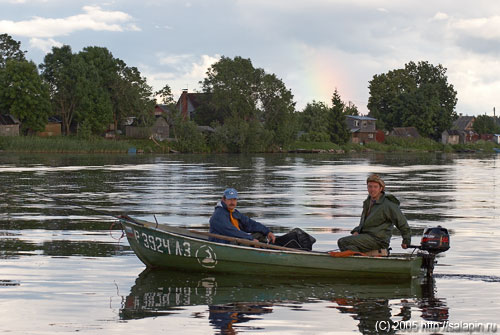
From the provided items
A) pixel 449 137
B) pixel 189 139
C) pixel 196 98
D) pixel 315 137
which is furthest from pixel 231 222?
pixel 449 137

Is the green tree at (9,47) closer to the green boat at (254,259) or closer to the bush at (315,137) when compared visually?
the bush at (315,137)

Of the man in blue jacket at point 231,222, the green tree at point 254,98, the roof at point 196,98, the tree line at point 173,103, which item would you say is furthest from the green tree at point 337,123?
the man in blue jacket at point 231,222

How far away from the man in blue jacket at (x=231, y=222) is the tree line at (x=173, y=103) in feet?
320

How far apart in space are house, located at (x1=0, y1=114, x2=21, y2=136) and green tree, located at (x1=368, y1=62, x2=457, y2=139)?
83.0m

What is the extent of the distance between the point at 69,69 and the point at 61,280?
106 m

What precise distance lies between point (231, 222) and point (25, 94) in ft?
323

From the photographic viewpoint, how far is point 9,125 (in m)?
108

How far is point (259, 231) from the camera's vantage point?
51.0ft

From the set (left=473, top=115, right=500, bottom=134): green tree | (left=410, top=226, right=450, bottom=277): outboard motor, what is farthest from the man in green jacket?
(left=473, top=115, right=500, bottom=134): green tree

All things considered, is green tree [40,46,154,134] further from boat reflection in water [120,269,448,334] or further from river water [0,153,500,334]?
boat reflection in water [120,269,448,334]

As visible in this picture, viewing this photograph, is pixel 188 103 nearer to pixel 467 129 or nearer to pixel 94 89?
pixel 94 89

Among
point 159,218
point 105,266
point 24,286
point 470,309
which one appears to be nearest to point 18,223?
point 159,218

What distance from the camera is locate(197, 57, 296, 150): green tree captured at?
427 feet

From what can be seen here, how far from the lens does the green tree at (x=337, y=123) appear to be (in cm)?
14200
